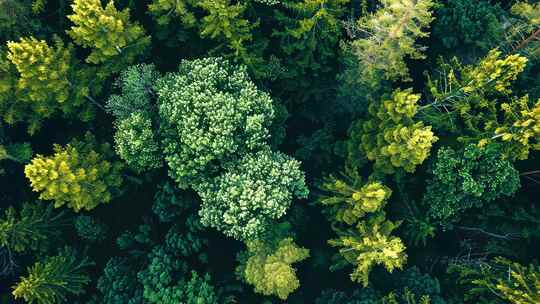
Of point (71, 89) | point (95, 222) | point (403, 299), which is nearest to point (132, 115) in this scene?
point (71, 89)

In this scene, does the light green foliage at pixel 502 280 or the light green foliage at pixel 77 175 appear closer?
the light green foliage at pixel 502 280

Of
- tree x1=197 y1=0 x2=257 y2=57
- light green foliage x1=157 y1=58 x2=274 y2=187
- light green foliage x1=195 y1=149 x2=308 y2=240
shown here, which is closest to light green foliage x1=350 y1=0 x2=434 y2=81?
light green foliage x1=157 y1=58 x2=274 y2=187

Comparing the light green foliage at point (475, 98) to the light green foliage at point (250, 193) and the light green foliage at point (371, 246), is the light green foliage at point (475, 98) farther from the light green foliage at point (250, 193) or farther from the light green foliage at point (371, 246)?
the light green foliage at point (250, 193)

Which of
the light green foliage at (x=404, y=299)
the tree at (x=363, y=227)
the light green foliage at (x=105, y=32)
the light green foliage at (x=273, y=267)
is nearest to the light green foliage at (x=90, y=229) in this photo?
the light green foliage at (x=105, y=32)

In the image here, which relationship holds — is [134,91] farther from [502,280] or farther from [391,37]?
[502,280]

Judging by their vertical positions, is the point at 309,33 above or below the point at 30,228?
above

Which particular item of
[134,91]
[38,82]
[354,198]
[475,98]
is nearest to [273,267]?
[354,198]
